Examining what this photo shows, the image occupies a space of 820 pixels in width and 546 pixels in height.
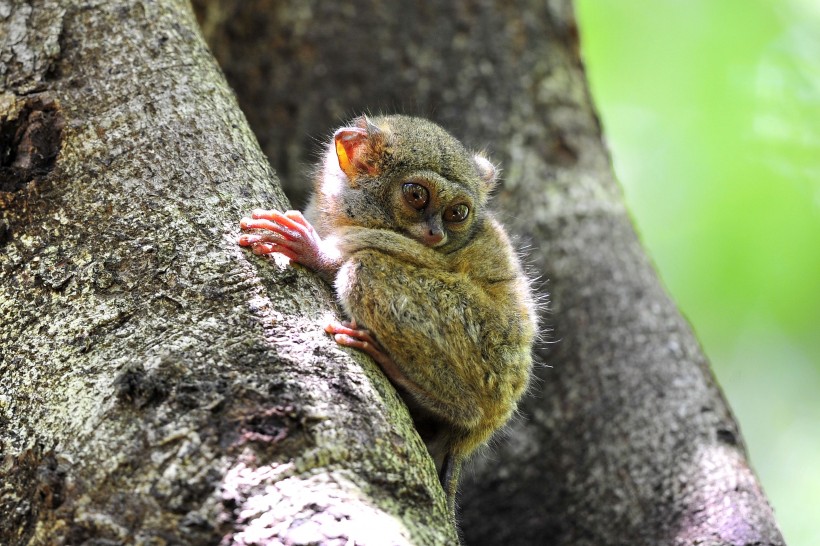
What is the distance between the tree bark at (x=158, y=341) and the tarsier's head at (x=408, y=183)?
740mm

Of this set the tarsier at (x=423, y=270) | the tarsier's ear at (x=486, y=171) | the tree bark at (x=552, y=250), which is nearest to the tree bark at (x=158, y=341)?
the tarsier at (x=423, y=270)

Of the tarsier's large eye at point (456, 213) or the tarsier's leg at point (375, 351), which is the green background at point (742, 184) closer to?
the tarsier's large eye at point (456, 213)

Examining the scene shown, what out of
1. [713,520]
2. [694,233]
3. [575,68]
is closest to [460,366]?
[713,520]

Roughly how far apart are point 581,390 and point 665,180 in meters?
5.68

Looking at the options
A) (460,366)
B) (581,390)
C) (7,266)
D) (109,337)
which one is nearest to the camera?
(109,337)

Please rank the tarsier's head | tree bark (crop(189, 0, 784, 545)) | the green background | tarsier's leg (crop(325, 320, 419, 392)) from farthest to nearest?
the green background
tree bark (crop(189, 0, 784, 545))
the tarsier's head
tarsier's leg (crop(325, 320, 419, 392))

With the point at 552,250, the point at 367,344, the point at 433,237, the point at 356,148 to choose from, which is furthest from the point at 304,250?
the point at 552,250

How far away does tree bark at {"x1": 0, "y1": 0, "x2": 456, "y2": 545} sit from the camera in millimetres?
2121

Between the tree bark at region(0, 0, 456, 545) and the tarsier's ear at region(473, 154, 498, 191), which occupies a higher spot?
the tarsier's ear at region(473, 154, 498, 191)

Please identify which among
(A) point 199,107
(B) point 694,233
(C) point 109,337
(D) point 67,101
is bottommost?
(B) point 694,233

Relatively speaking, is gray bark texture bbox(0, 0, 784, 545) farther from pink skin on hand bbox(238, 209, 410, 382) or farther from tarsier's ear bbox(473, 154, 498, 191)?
tarsier's ear bbox(473, 154, 498, 191)

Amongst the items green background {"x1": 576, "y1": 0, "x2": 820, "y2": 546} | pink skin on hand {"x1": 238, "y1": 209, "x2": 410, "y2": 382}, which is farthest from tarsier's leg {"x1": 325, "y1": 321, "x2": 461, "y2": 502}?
green background {"x1": 576, "y1": 0, "x2": 820, "y2": 546}

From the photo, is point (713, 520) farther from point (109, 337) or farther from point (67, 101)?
point (67, 101)

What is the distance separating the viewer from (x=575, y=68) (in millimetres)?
5562
